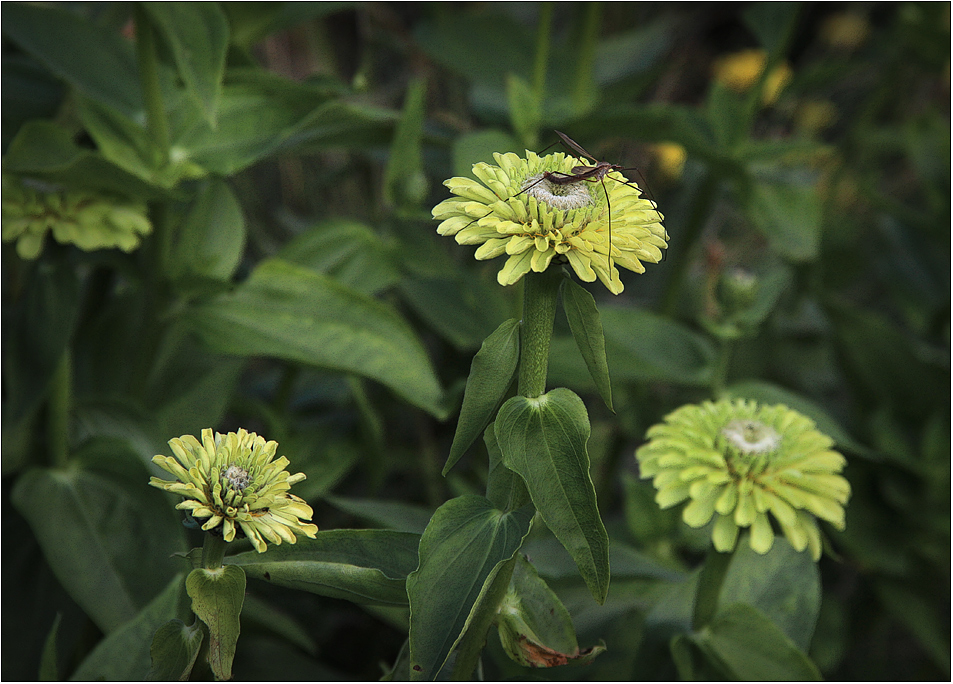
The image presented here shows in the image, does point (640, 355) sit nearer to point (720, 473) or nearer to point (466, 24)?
point (720, 473)

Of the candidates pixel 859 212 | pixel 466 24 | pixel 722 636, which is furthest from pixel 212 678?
pixel 859 212

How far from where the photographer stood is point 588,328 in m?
0.37

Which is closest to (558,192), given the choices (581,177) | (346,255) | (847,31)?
(581,177)

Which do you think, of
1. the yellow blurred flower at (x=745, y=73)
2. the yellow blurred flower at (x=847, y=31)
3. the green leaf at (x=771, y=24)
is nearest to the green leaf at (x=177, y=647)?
the green leaf at (x=771, y=24)

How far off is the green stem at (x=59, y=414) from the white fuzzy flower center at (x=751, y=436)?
46 centimetres

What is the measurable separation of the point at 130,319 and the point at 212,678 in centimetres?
34

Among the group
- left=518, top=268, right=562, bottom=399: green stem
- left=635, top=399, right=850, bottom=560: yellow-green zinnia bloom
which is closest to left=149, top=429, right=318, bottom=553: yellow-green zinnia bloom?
left=518, top=268, right=562, bottom=399: green stem

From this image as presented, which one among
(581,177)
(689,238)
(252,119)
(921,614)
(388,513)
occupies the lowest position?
(921,614)

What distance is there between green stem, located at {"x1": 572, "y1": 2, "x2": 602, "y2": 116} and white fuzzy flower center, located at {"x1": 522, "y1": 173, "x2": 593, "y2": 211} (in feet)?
1.87

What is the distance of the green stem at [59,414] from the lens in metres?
0.61

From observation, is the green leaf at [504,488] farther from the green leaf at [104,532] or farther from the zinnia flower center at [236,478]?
the green leaf at [104,532]

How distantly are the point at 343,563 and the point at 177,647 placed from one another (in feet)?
0.28

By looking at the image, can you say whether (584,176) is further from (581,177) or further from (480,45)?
(480,45)

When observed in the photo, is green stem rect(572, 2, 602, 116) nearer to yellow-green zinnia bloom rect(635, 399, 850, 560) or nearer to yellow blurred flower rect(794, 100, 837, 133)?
yellow-green zinnia bloom rect(635, 399, 850, 560)
